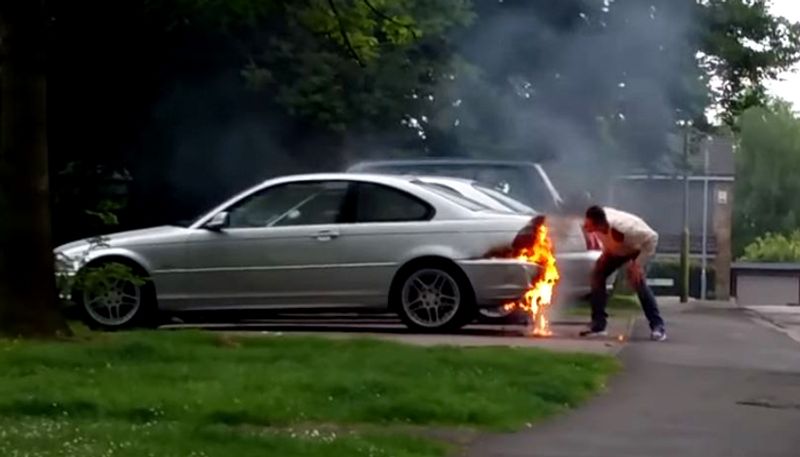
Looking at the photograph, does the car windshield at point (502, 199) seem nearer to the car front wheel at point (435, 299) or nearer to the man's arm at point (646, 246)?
the man's arm at point (646, 246)

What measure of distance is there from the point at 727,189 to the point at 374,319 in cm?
5534

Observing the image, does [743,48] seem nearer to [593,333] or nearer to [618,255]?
[618,255]

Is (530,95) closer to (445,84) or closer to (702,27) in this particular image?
(445,84)

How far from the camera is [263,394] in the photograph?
10508mm

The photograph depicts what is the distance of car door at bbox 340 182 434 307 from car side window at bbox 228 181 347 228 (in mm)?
250

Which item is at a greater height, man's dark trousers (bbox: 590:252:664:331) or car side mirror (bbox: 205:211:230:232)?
car side mirror (bbox: 205:211:230:232)

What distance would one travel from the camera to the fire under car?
16.6 meters

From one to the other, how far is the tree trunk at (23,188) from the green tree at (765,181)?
8839 cm

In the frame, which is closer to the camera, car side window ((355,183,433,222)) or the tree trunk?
the tree trunk

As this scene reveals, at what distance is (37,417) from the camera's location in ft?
31.8

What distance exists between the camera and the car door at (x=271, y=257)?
55.7 feet

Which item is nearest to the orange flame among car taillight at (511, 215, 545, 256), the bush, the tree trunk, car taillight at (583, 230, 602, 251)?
car taillight at (511, 215, 545, 256)

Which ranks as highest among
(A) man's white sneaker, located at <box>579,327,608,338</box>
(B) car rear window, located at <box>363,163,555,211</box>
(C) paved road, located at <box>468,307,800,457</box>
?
(B) car rear window, located at <box>363,163,555,211</box>

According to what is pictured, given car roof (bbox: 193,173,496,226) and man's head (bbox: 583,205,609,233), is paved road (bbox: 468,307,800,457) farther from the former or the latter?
car roof (bbox: 193,173,496,226)
